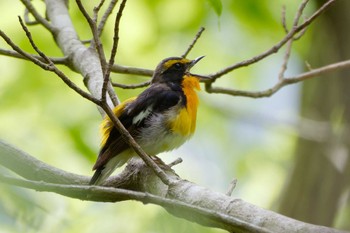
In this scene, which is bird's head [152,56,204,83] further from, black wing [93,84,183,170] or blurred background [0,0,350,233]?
blurred background [0,0,350,233]

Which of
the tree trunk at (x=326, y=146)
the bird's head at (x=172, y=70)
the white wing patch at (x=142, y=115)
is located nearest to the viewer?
the white wing patch at (x=142, y=115)

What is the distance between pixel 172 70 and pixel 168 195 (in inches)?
95.2

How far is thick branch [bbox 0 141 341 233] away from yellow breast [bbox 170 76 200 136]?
0.95 metres

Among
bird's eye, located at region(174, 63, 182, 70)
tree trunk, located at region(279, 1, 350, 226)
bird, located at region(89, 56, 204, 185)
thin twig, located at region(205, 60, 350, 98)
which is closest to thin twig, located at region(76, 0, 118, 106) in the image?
bird, located at region(89, 56, 204, 185)

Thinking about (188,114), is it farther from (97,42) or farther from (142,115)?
(97,42)

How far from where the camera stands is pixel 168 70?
17.0ft

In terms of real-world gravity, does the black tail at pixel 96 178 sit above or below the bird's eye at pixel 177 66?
below

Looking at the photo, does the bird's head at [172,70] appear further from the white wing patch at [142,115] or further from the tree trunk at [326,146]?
the tree trunk at [326,146]

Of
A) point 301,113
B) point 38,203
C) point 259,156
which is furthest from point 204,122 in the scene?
point 38,203

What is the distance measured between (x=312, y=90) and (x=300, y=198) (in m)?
1.20

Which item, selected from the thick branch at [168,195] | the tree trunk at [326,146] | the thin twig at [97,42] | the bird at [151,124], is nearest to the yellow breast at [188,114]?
the bird at [151,124]

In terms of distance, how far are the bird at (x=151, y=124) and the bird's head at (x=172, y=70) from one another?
0.67 ft

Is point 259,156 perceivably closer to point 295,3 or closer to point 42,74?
point 295,3

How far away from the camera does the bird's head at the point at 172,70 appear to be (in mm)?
5105
